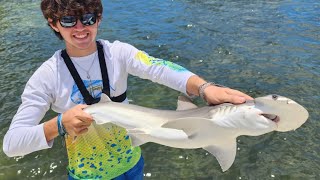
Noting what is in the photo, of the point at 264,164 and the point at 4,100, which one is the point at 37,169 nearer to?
the point at 4,100

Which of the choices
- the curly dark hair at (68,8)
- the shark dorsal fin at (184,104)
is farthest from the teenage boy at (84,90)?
the shark dorsal fin at (184,104)

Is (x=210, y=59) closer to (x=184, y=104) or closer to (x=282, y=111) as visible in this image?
(x=184, y=104)

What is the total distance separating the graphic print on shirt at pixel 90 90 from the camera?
358 centimetres

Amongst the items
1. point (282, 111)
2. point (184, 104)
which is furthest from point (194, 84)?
point (282, 111)

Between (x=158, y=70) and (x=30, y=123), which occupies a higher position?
(x=158, y=70)

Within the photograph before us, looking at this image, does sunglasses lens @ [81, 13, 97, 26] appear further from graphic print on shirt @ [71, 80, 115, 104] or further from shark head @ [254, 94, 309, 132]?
shark head @ [254, 94, 309, 132]

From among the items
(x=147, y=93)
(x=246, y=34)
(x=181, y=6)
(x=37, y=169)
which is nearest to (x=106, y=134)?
(x=37, y=169)

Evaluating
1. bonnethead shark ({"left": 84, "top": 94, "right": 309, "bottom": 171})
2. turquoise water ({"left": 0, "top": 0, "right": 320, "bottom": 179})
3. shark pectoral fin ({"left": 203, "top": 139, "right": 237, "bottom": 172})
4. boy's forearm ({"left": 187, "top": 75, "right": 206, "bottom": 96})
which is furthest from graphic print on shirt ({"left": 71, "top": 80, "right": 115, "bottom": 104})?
turquoise water ({"left": 0, "top": 0, "right": 320, "bottom": 179})

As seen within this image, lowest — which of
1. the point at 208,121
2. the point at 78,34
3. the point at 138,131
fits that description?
the point at 138,131

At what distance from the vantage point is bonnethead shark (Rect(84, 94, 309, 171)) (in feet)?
8.43

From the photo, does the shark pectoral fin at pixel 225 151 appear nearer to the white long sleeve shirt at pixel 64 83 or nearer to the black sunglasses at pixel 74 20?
the white long sleeve shirt at pixel 64 83

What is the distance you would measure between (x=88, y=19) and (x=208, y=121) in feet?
4.80

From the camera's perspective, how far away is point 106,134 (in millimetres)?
3787

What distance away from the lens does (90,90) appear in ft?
12.0
